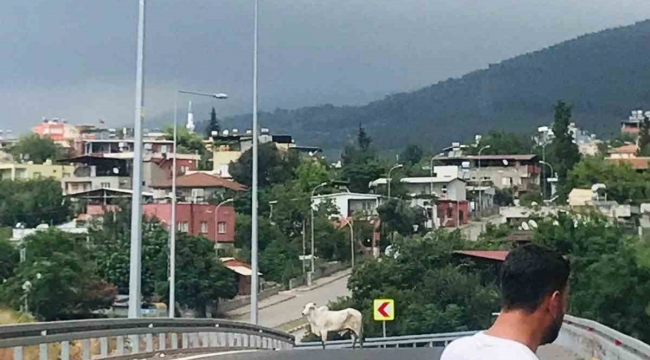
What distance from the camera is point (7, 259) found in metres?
50.1

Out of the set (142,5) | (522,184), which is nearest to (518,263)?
(142,5)

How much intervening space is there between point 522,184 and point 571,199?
137 ft

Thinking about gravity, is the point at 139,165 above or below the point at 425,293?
above

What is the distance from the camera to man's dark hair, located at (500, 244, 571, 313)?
430cm

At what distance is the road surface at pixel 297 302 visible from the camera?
75500 mm

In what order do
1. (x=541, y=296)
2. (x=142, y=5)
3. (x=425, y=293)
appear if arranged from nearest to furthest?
(x=541, y=296), (x=142, y=5), (x=425, y=293)

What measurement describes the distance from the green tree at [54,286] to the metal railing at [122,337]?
7431mm

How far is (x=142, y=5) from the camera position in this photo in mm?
28188

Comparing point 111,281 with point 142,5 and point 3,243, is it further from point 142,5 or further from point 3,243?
point 142,5

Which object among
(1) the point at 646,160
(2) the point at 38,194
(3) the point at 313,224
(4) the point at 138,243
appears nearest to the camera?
(4) the point at 138,243

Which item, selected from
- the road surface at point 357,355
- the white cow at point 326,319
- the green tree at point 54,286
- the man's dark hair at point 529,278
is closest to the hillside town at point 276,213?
the green tree at point 54,286

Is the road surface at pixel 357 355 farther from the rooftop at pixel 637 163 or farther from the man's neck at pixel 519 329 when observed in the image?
the rooftop at pixel 637 163

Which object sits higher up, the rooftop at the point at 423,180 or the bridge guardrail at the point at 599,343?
the rooftop at the point at 423,180

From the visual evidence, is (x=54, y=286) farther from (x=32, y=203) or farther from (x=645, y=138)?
(x=645, y=138)
